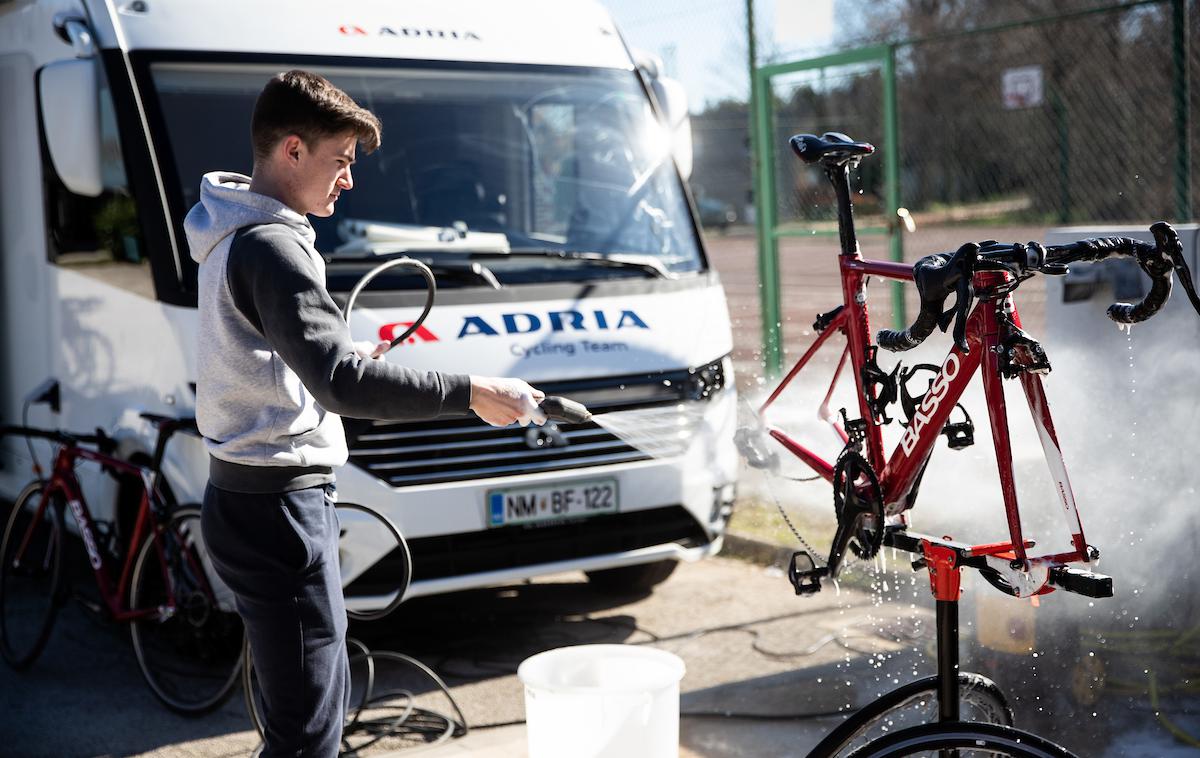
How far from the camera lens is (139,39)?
5453 millimetres

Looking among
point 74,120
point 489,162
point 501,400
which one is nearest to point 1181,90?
point 489,162

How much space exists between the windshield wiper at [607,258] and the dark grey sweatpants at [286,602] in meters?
2.91

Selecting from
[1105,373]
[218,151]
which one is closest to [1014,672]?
[1105,373]

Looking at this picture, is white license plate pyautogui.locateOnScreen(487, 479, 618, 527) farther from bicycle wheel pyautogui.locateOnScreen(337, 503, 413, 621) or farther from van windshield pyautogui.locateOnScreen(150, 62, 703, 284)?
van windshield pyautogui.locateOnScreen(150, 62, 703, 284)

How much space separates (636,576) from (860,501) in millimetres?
3469

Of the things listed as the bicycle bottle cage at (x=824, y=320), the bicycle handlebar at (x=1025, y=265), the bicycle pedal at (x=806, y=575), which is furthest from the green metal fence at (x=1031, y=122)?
the bicycle handlebar at (x=1025, y=265)

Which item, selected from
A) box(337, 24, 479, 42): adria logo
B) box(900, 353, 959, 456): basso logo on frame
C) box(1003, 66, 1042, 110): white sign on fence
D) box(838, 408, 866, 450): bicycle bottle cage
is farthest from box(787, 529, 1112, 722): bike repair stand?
Result: box(1003, 66, 1042, 110): white sign on fence

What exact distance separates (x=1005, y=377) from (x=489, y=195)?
364cm

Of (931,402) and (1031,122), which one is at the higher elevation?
(1031,122)

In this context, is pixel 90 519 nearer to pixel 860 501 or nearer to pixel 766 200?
pixel 860 501

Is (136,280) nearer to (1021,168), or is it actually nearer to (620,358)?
(620,358)

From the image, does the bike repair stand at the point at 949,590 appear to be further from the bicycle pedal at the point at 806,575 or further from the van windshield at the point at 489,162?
the van windshield at the point at 489,162

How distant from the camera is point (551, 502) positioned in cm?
531

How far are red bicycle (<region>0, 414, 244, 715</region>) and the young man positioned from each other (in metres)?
2.08
